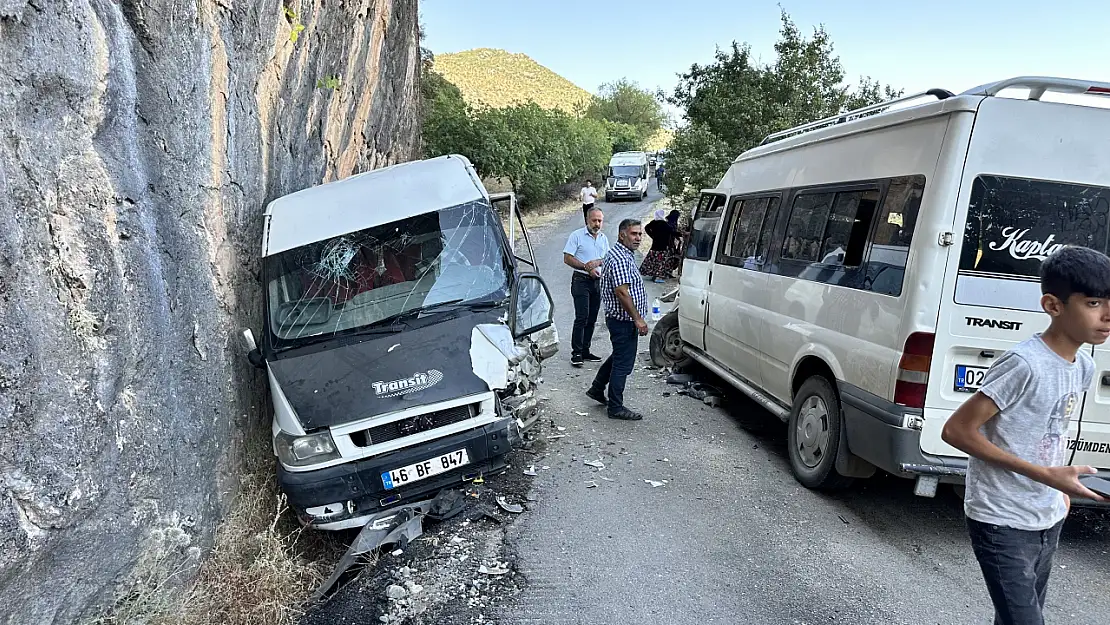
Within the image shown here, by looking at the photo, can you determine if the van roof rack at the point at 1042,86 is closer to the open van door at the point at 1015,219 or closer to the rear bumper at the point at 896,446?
the open van door at the point at 1015,219

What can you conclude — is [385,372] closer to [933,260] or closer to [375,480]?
[375,480]

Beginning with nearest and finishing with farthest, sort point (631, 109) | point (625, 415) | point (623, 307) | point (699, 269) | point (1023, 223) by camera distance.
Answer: point (1023, 223) → point (623, 307) → point (625, 415) → point (699, 269) → point (631, 109)

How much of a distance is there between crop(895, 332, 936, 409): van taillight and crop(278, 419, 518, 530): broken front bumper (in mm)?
2364

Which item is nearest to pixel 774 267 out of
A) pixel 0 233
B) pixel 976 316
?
pixel 976 316

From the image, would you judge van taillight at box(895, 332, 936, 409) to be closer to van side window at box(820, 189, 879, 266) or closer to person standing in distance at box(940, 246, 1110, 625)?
van side window at box(820, 189, 879, 266)

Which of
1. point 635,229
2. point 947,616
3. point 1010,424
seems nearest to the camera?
point 1010,424

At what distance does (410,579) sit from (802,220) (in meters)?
3.70

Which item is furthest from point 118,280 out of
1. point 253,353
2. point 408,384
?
point 408,384

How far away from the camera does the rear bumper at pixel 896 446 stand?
3.68 m

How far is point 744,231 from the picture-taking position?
20.1ft

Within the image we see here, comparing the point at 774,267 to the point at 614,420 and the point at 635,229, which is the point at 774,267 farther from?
the point at 614,420

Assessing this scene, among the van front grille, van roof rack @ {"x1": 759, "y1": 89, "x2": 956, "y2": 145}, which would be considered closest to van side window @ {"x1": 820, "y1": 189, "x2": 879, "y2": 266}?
van roof rack @ {"x1": 759, "y1": 89, "x2": 956, "y2": 145}

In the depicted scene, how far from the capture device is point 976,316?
3.59 m

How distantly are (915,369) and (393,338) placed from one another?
321 centimetres
